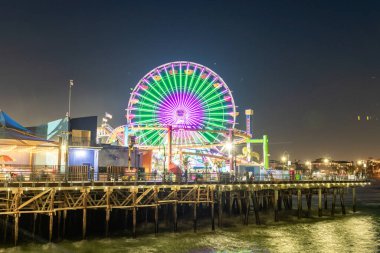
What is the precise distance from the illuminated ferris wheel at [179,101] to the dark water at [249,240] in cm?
2259

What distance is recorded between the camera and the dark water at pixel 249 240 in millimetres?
27609

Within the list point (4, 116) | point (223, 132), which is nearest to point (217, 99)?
point (223, 132)

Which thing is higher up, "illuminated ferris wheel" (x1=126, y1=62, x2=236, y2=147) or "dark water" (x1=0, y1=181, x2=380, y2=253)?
"illuminated ferris wheel" (x1=126, y1=62, x2=236, y2=147)

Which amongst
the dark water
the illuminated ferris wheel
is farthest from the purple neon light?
the dark water

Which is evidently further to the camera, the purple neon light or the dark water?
the purple neon light

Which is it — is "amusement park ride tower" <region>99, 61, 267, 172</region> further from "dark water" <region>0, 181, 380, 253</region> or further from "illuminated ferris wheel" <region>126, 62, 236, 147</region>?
"dark water" <region>0, 181, 380, 253</region>

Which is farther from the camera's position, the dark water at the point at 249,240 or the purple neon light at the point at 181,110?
the purple neon light at the point at 181,110

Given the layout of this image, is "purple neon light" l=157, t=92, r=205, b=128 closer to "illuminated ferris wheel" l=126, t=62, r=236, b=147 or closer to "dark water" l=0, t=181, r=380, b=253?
"illuminated ferris wheel" l=126, t=62, r=236, b=147

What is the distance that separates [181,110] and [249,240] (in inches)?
1230

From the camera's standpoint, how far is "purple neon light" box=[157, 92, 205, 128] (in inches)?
2361

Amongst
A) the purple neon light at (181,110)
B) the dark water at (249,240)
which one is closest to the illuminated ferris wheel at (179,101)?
the purple neon light at (181,110)

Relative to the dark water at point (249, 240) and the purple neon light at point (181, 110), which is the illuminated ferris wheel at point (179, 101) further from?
the dark water at point (249, 240)

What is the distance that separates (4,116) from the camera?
127 ft

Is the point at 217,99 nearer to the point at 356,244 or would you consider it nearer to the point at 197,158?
the point at 197,158
